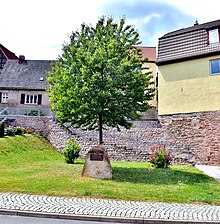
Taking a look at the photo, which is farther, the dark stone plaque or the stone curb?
the dark stone plaque

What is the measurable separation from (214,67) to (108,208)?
17.3 m

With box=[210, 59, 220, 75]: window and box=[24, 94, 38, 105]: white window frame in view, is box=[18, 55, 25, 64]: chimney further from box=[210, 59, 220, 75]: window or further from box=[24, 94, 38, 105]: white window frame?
box=[210, 59, 220, 75]: window

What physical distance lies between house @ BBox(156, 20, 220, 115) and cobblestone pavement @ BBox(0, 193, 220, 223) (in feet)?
48.7

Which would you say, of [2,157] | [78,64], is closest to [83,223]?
[78,64]

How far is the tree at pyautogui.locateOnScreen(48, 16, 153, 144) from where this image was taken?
45.3 ft

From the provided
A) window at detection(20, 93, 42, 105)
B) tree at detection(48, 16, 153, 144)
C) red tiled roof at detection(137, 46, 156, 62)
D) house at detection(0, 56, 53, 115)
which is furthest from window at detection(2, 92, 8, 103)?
tree at detection(48, 16, 153, 144)

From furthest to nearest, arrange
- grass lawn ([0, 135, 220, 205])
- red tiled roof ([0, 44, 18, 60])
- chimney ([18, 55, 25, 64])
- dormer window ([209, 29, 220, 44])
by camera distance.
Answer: red tiled roof ([0, 44, 18, 60]) < chimney ([18, 55, 25, 64]) < dormer window ([209, 29, 220, 44]) < grass lawn ([0, 135, 220, 205])

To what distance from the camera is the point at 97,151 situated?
12.6 meters

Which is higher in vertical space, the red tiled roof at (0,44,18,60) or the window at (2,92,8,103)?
the red tiled roof at (0,44,18,60)

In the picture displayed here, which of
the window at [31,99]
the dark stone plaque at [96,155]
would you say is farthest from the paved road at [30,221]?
the window at [31,99]

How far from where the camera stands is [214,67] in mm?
21641

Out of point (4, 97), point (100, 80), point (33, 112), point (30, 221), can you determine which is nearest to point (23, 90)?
point (4, 97)

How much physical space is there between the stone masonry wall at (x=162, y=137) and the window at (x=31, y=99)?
13.3 metres

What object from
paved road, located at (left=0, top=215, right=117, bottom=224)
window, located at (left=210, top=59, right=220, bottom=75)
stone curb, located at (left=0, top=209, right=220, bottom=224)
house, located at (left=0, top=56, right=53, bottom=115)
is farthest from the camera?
house, located at (left=0, top=56, right=53, bottom=115)
